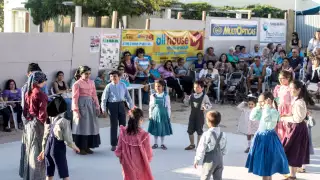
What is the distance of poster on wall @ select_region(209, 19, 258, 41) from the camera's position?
19.0 m

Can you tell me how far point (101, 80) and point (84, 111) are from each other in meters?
4.96

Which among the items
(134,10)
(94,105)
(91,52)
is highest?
(134,10)

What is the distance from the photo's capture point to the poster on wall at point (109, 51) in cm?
1539

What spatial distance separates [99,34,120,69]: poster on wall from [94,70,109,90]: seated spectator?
0.23m

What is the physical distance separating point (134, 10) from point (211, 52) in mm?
4880

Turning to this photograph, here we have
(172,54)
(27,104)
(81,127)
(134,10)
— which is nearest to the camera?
(27,104)

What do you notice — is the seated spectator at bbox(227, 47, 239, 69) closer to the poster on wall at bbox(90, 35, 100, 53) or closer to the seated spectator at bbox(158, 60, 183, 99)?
the seated spectator at bbox(158, 60, 183, 99)

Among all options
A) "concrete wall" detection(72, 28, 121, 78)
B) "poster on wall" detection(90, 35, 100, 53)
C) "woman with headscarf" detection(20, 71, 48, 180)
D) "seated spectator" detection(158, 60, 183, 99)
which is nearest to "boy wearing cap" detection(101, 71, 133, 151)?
"woman with headscarf" detection(20, 71, 48, 180)

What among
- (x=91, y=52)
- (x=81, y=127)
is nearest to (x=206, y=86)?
(x=91, y=52)

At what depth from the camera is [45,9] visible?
2388cm

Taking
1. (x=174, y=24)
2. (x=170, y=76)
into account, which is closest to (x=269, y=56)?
(x=174, y=24)

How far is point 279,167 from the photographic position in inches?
314

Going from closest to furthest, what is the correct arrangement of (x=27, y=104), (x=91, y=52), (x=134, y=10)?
(x=27, y=104) → (x=91, y=52) → (x=134, y=10)

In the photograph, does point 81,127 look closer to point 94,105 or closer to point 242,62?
point 94,105
